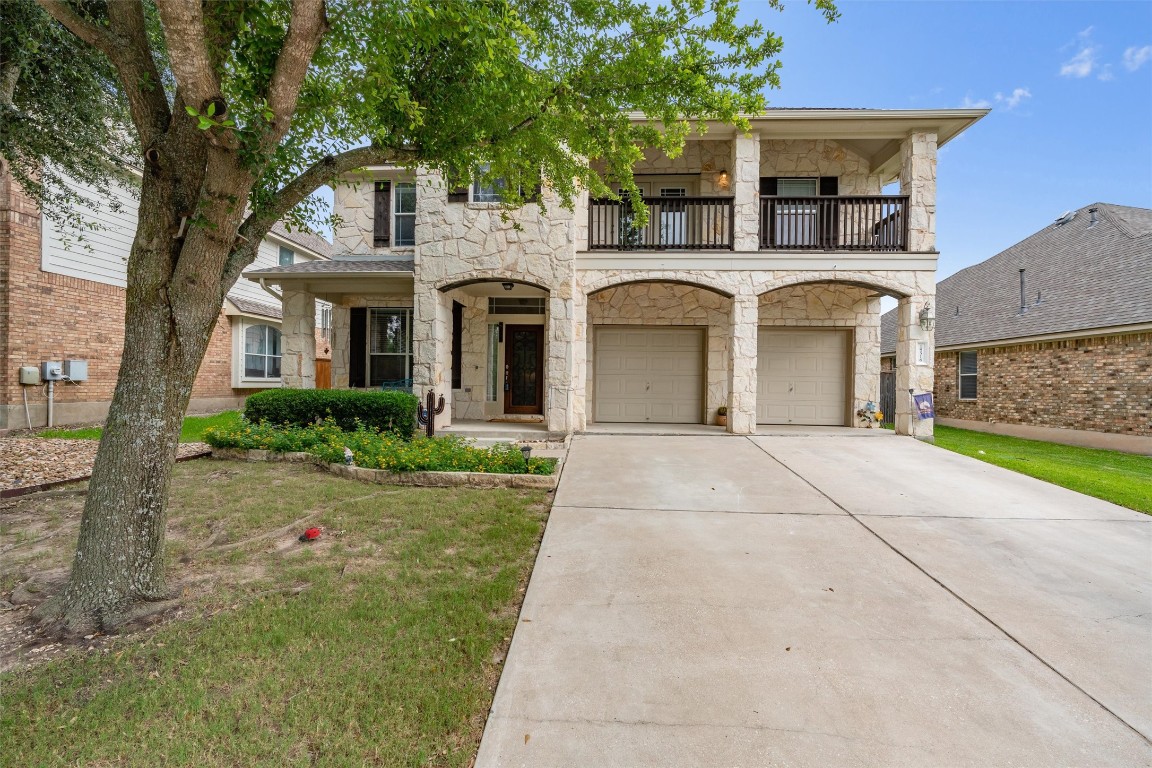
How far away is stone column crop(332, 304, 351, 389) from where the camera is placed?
36.2ft

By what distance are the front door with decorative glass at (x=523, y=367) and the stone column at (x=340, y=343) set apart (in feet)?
12.7

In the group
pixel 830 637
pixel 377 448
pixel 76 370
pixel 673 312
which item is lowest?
pixel 830 637

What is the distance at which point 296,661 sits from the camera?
2.29 metres

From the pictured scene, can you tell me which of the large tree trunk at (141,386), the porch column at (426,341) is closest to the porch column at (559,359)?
the porch column at (426,341)

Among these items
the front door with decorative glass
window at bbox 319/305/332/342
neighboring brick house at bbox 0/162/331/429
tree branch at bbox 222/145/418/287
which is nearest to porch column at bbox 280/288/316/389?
neighboring brick house at bbox 0/162/331/429

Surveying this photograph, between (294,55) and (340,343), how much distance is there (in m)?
9.48

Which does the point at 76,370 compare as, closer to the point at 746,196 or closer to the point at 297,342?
the point at 297,342

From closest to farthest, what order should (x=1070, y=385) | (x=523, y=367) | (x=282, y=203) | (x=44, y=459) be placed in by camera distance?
(x=282, y=203), (x=44, y=459), (x=1070, y=385), (x=523, y=367)

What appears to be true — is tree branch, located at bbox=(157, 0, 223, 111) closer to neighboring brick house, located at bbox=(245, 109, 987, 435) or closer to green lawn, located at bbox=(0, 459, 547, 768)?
green lawn, located at bbox=(0, 459, 547, 768)

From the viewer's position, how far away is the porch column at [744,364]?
359 inches

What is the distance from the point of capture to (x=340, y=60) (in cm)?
393

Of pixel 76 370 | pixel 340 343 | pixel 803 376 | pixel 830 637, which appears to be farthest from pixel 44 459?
pixel 803 376

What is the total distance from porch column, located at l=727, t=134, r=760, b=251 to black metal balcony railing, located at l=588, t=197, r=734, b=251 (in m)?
0.27

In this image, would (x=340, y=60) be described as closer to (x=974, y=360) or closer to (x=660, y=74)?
(x=660, y=74)
